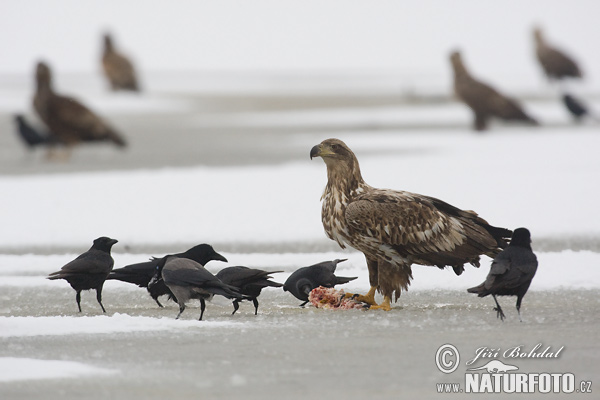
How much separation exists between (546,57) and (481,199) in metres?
24.1

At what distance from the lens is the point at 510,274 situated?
7961 mm

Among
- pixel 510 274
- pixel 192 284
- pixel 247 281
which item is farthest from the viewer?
pixel 247 281

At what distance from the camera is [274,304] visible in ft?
30.2

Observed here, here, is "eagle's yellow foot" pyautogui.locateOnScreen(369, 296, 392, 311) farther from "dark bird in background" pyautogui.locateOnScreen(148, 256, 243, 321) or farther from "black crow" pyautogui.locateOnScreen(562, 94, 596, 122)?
"black crow" pyautogui.locateOnScreen(562, 94, 596, 122)

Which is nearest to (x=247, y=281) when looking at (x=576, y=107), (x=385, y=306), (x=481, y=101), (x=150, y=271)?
(x=150, y=271)

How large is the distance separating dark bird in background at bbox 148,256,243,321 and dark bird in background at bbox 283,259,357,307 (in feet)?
2.23

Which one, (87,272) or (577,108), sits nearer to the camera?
(87,272)

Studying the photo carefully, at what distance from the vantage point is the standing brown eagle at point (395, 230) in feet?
28.6

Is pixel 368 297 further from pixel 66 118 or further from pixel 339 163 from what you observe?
pixel 66 118

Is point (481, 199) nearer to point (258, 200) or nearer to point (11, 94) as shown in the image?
point (258, 200)

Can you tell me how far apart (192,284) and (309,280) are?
1.06 m

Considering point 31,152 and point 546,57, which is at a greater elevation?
point 546,57

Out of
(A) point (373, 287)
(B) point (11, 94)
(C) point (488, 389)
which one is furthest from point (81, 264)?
(B) point (11, 94)

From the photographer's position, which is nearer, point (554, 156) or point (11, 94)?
point (554, 156)
